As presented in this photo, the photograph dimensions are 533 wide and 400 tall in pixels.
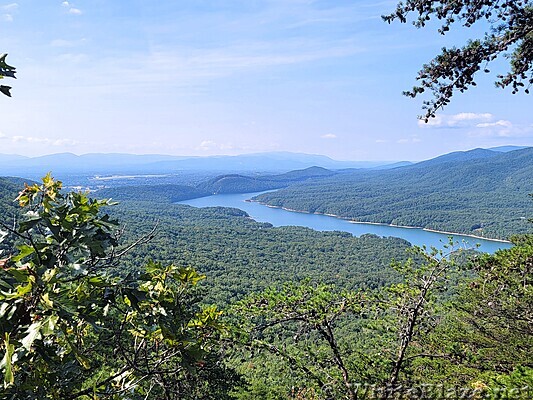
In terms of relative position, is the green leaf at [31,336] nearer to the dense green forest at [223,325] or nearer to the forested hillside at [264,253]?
the dense green forest at [223,325]

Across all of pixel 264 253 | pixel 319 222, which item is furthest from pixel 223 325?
pixel 319 222

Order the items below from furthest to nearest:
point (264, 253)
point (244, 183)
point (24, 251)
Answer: point (244, 183), point (264, 253), point (24, 251)

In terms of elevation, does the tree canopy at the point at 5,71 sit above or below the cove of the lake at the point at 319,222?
above

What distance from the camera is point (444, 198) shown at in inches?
3637

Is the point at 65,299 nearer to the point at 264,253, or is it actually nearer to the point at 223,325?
the point at 223,325

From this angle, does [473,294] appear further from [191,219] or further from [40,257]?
[191,219]

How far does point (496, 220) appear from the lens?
212ft

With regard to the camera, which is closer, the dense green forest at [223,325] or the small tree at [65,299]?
the small tree at [65,299]

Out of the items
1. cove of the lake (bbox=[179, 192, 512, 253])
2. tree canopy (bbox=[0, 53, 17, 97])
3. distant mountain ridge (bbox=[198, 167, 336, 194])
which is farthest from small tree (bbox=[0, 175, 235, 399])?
distant mountain ridge (bbox=[198, 167, 336, 194])

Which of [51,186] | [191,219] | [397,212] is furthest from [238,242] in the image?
[51,186]

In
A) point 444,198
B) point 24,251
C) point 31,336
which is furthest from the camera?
point 444,198

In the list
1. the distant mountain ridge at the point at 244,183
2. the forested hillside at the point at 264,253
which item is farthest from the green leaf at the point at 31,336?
the distant mountain ridge at the point at 244,183

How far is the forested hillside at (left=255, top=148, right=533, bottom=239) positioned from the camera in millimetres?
68000

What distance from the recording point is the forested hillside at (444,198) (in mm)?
68000
